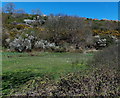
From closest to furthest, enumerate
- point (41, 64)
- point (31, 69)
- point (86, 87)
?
point (86, 87) → point (31, 69) → point (41, 64)

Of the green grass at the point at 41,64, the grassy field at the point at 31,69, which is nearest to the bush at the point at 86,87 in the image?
the grassy field at the point at 31,69

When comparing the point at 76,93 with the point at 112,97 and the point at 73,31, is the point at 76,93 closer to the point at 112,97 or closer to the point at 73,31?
the point at 112,97

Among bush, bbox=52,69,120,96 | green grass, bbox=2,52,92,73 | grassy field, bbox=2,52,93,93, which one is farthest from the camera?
green grass, bbox=2,52,92,73

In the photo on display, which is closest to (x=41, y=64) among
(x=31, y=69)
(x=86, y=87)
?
(x=31, y=69)

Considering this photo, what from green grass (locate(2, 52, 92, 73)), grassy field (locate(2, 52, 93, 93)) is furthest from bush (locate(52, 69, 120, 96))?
green grass (locate(2, 52, 92, 73))

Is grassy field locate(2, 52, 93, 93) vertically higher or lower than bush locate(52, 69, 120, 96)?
lower

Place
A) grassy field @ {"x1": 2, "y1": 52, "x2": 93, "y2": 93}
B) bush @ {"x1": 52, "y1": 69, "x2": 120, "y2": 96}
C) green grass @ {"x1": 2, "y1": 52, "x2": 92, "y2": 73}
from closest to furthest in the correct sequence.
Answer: bush @ {"x1": 52, "y1": 69, "x2": 120, "y2": 96}, grassy field @ {"x1": 2, "y1": 52, "x2": 93, "y2": 93}, green grass @ {"x1": 2, "y1": 52, "x2": 92, "y2": 73}

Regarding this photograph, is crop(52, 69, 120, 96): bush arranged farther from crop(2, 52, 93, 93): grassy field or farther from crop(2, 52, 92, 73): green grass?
crop(2, 52, 92, 73): green grass

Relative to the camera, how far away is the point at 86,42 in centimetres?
2247

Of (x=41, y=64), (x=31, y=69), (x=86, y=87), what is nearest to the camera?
(x=86, y=87)

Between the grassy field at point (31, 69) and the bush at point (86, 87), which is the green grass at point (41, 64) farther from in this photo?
the bush at point (86, 87)

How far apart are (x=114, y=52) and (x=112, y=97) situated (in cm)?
374

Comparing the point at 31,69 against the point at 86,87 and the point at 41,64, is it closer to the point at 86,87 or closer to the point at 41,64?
the point at 41,64

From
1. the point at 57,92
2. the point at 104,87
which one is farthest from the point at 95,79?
the point at 57,92
